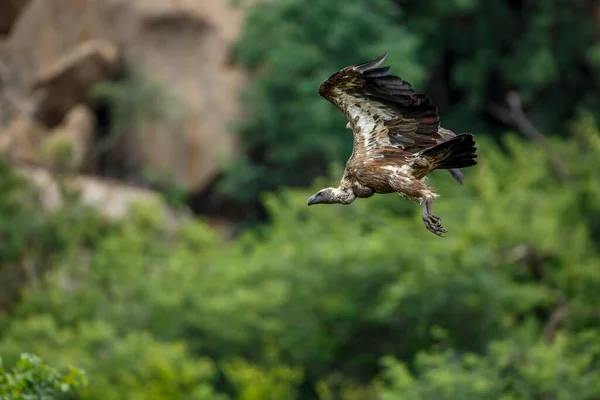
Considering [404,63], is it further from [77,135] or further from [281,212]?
[77,135]

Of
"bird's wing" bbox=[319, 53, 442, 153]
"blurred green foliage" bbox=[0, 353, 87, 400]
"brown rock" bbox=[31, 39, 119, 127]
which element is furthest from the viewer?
"brown rock" bbox=[31, 39, 119, 127]

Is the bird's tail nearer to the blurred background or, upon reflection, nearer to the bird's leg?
the bird's leg

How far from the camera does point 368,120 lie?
266 inches

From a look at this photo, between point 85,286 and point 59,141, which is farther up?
point 59,141

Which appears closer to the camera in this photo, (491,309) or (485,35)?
(491,309)

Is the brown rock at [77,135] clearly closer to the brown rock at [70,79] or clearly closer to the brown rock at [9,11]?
the brown rock at [70,79]

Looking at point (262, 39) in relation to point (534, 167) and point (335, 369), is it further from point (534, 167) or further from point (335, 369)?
point (335, 369)

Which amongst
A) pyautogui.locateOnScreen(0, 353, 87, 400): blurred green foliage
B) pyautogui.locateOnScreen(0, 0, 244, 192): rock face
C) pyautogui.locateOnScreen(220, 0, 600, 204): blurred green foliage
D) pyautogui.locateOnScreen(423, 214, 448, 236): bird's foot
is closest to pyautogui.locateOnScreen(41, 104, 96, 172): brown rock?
pyautogui.locateOnScreen(0, 0, 244, 192): rock face

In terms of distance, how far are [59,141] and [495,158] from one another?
767 cm

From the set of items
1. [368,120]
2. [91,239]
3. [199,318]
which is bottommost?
[368,120]

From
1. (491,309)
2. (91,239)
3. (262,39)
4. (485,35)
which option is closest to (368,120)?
(491,309)

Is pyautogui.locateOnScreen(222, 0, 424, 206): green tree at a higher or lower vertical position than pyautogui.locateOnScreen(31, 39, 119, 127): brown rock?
lower

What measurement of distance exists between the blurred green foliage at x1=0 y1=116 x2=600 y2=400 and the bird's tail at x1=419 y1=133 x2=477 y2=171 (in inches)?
355

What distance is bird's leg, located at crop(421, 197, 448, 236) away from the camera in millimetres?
6082
